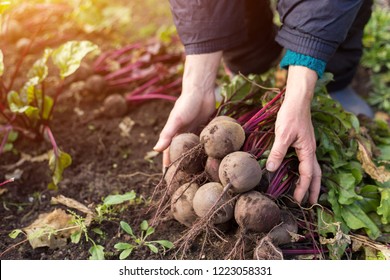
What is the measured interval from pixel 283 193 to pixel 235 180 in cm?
34

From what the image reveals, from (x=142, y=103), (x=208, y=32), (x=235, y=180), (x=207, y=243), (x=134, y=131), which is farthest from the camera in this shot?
(x=142, y=103)

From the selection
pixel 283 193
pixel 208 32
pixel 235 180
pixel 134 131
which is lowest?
pixel 134 131

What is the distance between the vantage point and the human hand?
2077 mm

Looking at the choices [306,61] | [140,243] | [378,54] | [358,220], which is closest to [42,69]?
[140,243]

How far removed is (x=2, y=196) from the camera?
2609mm

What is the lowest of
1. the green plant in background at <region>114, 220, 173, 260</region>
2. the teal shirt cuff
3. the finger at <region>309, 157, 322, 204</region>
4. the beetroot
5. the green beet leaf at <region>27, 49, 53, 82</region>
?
the green plant in background at <region>114, 220, 173, 260</region>

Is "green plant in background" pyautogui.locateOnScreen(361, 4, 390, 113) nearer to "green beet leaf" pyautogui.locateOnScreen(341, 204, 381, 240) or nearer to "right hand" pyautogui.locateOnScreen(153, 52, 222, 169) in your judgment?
"green beet leaf" pyautogui.locateOnScreen(341, 204, 381, 240)

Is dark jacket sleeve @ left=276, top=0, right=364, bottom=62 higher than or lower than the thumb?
higher

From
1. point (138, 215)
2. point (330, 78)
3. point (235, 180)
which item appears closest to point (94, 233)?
point (138, 215)

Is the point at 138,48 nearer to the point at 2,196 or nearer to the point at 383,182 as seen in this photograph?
the point at 2,196

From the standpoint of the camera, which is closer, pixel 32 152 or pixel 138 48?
pixel 32 152

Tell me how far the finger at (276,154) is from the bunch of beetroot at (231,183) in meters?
0.05

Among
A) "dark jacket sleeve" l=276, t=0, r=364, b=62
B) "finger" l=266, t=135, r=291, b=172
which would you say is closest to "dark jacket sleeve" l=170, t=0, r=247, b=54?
"dark jacket sleeve" l=276, t=0, r=364, b=62

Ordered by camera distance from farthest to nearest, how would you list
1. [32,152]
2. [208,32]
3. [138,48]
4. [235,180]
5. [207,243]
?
[138,48], [32,152], [208,32], [207,243], [235,180]
